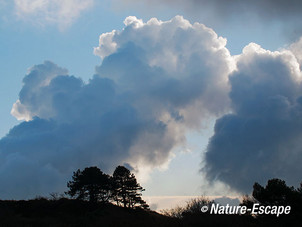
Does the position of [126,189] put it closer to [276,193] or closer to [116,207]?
[116,207]

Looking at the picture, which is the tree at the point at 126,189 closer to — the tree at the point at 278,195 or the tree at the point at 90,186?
the tree at the point at 90,186

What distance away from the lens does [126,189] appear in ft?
210

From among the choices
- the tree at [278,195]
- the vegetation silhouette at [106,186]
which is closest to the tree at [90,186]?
the vegetation silhouette at [106,186]

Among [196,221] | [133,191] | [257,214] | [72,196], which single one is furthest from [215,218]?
[72,196]

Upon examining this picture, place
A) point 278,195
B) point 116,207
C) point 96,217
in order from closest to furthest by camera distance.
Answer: point 278,195, point 96,217, point 116,207

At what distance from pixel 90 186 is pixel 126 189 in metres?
7.85

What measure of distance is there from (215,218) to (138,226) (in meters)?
13.3

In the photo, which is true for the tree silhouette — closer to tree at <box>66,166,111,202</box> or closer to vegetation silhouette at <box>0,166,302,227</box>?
vegetation silhouette at <box>0,166,302,227</box>

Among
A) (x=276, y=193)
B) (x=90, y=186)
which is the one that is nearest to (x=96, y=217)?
(x=90, y=186)

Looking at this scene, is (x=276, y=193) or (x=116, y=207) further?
(x=116, y=207)

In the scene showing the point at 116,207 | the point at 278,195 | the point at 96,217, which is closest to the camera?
the point at 278,195

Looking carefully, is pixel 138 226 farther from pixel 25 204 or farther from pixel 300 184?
pixel 25 204

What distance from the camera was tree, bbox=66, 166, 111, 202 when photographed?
6250cm

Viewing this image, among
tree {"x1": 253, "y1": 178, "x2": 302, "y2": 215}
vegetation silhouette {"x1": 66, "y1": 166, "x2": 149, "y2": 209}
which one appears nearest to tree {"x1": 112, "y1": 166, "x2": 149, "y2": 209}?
vegetation silhouette {"x1": 66, "y1": 166, "x2": 149, "y2": 209}
